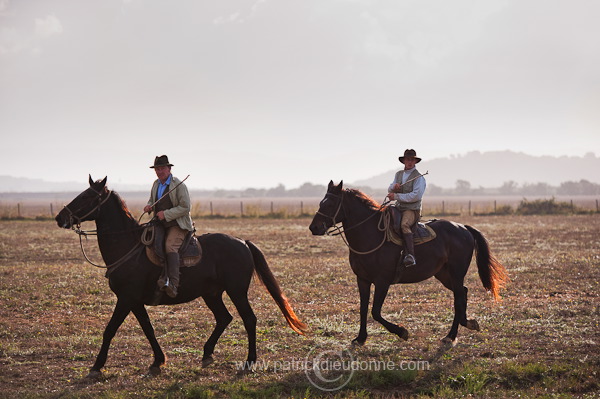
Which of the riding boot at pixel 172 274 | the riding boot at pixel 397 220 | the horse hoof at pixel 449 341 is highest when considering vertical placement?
the riding boot at pixel 397 220

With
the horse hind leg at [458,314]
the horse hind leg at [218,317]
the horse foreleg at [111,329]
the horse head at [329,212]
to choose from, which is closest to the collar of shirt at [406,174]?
the horse head at [329,212]

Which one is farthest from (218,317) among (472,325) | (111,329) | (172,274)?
(472,325)

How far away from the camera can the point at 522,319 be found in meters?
9.88

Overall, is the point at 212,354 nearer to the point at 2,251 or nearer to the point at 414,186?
the point at 414,186

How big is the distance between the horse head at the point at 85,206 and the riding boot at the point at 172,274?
4.18ft

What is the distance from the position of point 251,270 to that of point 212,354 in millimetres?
1435

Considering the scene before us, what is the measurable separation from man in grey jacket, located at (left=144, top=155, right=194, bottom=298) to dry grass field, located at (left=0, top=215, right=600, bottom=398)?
4.58 ft

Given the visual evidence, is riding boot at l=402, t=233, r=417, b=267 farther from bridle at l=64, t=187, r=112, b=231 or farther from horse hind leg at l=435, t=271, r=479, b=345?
bridle at l=64, t=187, r=112, b=231

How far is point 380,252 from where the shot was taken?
28.9ft

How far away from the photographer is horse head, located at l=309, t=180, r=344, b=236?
28.8 ft

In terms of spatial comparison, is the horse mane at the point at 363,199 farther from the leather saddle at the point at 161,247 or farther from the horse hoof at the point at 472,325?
the leather saddle at the point at 161,247

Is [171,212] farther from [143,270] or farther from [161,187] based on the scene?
[143,270]

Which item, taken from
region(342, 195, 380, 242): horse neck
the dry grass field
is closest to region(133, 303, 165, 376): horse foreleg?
the dry grass field

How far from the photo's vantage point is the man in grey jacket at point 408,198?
Answer: 8812 mm
